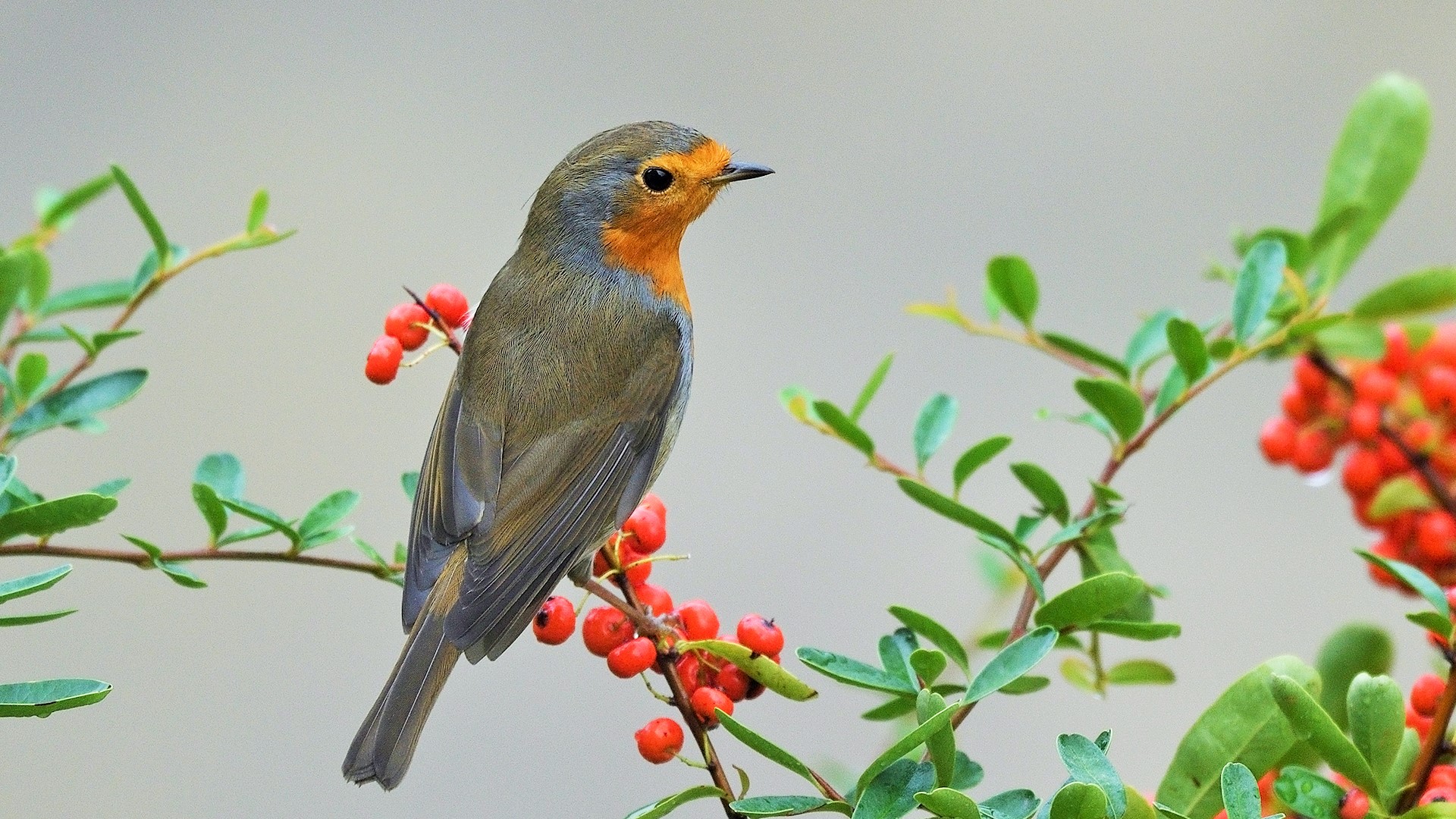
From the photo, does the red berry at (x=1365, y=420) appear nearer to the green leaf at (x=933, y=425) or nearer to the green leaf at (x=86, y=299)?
the green leaf at (x=933, y=425)

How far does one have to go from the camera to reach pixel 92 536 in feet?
15.4

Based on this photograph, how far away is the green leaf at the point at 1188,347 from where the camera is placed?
1.70 meters

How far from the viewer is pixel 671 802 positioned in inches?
49.8

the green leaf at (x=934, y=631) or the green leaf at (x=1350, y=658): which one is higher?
the green leaf at (x=934, y=631)

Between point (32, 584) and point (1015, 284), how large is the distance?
4.33ft

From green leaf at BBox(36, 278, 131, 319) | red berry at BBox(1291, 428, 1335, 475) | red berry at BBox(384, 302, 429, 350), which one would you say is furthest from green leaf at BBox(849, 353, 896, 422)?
green leaf at BBox(36, 278, 131, 319)

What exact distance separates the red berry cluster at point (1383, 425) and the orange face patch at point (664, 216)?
3.65 feet

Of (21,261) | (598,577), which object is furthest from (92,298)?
(598,577)

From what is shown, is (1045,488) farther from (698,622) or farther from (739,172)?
(739,172)

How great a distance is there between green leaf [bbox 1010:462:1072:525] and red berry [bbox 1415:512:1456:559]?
68cm

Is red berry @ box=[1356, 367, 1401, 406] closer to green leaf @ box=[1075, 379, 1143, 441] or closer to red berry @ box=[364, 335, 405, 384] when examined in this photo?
green leaf @ box=[1075, 379, 1143, 441]

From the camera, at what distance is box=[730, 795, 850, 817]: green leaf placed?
123cm

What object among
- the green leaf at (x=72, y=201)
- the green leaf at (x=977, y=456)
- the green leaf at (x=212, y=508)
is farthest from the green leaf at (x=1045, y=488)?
the green leaf at (x=72, y=201)

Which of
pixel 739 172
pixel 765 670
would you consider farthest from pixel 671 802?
pixel 739 172
